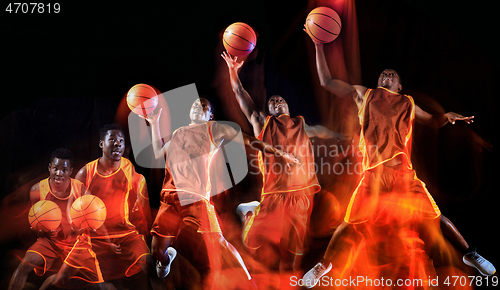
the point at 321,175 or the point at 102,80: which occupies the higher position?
the point at 102,80

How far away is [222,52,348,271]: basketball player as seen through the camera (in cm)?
416

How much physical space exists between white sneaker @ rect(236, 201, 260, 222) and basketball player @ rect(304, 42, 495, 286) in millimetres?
855

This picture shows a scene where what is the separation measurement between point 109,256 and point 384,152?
3043 millimetres

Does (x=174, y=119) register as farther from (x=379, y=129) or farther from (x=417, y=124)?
(x=417, y=124)

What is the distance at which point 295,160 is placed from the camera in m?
4.24

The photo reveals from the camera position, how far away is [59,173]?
4.44 m

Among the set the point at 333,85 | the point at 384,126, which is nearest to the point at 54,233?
the point at 333,85

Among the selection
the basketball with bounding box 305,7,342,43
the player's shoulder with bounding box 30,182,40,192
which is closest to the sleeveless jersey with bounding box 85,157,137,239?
the player's shoulder with bounding box 30,182,40,192

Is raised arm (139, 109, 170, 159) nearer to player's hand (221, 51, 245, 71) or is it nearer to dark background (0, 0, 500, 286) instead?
dark background (0, 0, 500, 286)

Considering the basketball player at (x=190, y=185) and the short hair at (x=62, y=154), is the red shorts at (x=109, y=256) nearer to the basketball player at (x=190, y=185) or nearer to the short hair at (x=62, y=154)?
the basketball player at (x=190, y=185)

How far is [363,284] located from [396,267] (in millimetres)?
374

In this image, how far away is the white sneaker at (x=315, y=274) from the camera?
4.02 metres

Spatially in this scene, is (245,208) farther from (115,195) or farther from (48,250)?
(48,250)

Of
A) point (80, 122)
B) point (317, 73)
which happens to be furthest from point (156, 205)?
point (317, 73)
